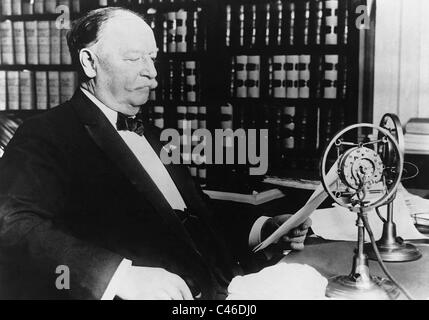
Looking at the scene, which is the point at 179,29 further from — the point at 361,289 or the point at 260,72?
the point at 361,289

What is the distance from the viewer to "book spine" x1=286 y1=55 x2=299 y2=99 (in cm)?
217

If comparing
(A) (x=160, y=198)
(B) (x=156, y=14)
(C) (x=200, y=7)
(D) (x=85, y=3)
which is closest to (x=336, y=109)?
(C) (x=200, y=7)

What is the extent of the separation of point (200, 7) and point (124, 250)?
4.38 ft

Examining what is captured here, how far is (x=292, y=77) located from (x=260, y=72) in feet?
0.48

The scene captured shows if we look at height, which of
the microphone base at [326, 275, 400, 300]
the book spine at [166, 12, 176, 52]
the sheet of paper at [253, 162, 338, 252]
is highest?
the book spine at [166, 12, 176, 52]

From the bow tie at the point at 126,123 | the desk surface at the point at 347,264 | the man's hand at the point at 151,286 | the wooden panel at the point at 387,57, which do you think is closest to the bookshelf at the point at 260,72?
the wooden panel at the point at 387,57

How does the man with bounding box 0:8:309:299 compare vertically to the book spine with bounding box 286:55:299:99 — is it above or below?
below

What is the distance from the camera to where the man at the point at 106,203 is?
41.4 inches

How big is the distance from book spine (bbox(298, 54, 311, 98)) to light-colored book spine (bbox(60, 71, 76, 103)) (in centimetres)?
112

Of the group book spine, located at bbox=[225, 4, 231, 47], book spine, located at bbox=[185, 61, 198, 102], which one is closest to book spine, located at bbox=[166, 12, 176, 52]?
book spine, located at bbox=[185, 61, 198, 102]

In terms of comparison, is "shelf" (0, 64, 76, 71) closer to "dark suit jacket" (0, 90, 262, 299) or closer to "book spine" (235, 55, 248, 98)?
"book spine" (235, 55, 248, 98)

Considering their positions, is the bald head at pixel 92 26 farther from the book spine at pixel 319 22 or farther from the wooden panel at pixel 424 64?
the wooden panel at pixel 424 64

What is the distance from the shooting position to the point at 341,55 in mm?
2107
